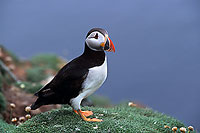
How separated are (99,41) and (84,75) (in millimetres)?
498

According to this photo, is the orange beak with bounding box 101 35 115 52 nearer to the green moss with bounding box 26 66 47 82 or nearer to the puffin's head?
the puffin's head

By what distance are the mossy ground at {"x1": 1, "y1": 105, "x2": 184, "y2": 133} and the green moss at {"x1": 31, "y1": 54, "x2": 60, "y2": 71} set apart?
707cm

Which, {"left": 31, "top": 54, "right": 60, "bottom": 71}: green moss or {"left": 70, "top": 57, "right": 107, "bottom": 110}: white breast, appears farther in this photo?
{"left": 31, "top": 54, "right": 60, "bottom": 71}: green moss

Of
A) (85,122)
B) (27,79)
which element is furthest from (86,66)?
(27,79)

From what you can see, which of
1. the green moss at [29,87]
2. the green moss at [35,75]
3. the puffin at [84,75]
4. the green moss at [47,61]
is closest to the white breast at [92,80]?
the puffin at [84,75]

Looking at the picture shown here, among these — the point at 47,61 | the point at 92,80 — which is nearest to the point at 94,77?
the point at 92,80

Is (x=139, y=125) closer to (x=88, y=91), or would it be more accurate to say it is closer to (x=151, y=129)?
(x=151, y=129)

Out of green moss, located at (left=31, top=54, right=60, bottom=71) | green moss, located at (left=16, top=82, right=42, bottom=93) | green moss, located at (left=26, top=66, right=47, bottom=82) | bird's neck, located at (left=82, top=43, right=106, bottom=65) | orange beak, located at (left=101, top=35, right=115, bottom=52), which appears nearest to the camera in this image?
orange beak, located at (left=101, top=35, right=115, bottom=52)

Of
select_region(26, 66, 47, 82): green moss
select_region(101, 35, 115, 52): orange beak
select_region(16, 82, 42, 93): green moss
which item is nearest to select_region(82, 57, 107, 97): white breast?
select_region(101, 35, 115, 52): orange beak

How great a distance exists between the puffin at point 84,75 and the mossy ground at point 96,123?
0.56ft

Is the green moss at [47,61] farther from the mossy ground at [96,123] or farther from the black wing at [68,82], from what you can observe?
the black wing at [68,82]

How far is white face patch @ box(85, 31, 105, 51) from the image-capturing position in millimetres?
4125

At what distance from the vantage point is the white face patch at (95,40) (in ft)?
13.5

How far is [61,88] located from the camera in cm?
430
